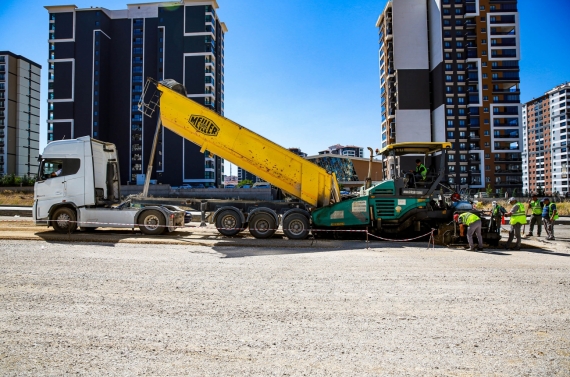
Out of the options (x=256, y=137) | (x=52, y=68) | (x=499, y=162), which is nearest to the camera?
(x=256, y=137)

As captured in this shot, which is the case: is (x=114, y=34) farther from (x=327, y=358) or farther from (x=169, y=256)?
(x=327, y=358)

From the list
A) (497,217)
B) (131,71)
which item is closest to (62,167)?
(497,217)

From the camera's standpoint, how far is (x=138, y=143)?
75750 millimetres

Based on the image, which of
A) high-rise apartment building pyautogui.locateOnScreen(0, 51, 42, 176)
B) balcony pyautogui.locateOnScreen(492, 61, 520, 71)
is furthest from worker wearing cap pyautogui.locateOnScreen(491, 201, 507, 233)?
high-rise apartment building pyautogui.locateOnScreen(0, 51, 42, 176)

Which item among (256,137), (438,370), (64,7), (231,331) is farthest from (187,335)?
(64,7)

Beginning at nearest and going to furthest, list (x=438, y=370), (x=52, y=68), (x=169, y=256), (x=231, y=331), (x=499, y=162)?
(x=438, y=370) → (x=231, y=331) → (x=169, y=256) → (x=499, y=162) → (x=52, y=68)

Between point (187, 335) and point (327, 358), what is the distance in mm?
1693

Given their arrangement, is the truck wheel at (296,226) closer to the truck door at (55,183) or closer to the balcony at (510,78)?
the truck door at (55,183)

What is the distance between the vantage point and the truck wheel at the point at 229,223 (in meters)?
12.8

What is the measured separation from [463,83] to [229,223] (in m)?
70.5

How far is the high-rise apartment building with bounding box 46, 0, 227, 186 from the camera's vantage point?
71938 mm

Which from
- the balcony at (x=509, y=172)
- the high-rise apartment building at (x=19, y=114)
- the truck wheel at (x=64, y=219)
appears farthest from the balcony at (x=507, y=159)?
the high-rise apartment building at (x=19, y=114)

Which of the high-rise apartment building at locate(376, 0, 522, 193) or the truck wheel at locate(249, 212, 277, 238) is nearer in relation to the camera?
the truck wheel at locate(249, 212, 277, 238)

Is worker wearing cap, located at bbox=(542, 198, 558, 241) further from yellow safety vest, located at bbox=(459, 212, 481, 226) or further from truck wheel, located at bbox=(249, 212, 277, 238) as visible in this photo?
truck wheel, located at bbox=(249, 212, 277, 238)
